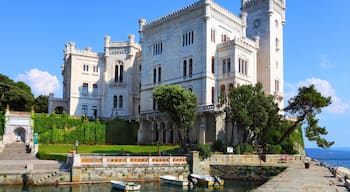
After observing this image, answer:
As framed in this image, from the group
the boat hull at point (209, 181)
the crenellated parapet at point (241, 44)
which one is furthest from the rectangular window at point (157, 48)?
the boat hull at point (209, 181)

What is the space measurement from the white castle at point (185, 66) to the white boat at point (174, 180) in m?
13.4

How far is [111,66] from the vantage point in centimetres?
6775

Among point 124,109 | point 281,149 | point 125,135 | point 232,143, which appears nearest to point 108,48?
point 124,109

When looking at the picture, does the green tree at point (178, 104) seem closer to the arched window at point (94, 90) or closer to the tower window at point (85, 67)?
the arched window at point (94, 90)

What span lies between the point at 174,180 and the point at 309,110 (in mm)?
20792

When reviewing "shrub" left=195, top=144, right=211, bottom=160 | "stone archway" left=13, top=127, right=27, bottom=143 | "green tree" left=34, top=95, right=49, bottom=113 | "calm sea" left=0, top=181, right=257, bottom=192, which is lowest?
"calm sea" left=0, top=181, right=257, bottom=192

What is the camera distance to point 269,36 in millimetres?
58500

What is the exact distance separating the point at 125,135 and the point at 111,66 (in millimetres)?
14163

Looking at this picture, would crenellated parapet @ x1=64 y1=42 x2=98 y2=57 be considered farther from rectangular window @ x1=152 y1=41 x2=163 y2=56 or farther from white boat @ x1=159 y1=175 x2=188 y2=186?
white boat @ x1=159 y1=175 x2=188 y2=186

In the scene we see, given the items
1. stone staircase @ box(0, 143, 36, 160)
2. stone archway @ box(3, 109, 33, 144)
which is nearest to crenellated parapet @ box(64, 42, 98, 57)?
stone archway @ box(3, 109, 33, 144)

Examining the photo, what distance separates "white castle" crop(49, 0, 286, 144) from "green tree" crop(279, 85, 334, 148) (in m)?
7.43

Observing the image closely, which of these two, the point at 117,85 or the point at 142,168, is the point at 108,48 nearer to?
the point at 117,85

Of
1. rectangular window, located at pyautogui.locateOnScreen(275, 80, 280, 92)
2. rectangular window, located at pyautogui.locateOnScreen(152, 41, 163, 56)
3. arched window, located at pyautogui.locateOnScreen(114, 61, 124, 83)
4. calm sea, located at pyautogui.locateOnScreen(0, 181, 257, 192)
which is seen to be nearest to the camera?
calm sea, located at pyautogui.locateOnScreen(0, 181, 257, 192)

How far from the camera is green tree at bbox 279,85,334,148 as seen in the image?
142 ft
